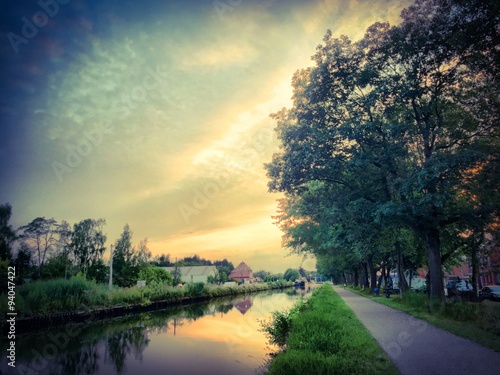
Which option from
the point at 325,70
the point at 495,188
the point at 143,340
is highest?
the point at 325,70

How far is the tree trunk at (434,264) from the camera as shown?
56.4 ft

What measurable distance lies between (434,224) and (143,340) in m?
15.7

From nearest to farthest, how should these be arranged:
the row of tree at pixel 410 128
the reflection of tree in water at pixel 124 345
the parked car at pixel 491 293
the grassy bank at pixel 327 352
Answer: the grassy bank at pixel 327 352 < the reflection of tree in water at pixel 124 345 < the row of tree at pixel 410 128 < the parked car at pixel 491 293

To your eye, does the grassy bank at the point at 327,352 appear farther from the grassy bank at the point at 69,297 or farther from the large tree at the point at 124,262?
the large tree at the point at 124,262

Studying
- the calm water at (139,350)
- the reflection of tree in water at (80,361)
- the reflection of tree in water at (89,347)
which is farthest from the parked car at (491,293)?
the reflection of tree in water at (80,361)

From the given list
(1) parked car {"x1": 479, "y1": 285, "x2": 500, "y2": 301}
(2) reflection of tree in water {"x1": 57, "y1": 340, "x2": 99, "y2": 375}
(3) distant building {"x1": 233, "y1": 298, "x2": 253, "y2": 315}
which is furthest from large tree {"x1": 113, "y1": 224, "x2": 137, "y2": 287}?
(1) parked car {"x1": 479, "y1": 285, "x2": 500, "y2": 301}

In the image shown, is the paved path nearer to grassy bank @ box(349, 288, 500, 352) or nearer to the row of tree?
grassy bank @ box(349, 288, 500, 352)

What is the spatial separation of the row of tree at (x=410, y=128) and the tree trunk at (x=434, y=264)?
0.18ft

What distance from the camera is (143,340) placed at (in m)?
15.2

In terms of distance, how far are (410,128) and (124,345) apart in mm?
17663

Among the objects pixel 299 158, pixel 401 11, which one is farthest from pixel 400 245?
pixel 401 11

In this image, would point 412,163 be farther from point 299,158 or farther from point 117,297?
point 117,297

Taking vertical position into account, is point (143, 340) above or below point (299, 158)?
below

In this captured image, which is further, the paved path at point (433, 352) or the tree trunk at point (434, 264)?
the tree trunk at point (434, 264)
